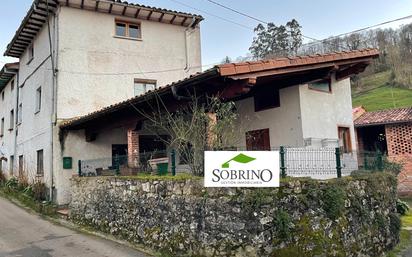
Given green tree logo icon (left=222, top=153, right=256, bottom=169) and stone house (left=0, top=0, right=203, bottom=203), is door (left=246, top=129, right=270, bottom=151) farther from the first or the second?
stone house (left=0, top=0, right=203, bottom=203)

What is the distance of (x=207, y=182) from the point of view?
759cm

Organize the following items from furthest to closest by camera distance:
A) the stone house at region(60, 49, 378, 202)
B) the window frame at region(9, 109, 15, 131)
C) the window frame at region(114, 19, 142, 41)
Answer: the window frame at region(9, 109, 15, 131) → the window frame at region(114, 19, 142, 41) → the stone house at region(60, 49, 378, 202)

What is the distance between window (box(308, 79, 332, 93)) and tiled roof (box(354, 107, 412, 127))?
340 inches

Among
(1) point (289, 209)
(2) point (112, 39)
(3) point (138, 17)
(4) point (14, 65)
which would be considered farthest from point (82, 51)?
(1) point (289, 209)

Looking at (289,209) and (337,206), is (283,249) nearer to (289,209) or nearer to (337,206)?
(289,209)

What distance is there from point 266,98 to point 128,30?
7842 mm

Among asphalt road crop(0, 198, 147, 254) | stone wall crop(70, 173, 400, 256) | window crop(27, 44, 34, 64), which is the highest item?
window crop(27, 44, 34, 64)

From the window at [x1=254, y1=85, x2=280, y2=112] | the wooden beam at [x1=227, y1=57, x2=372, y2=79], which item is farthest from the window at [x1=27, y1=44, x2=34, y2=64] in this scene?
the wooden beam at [x1=227, y1=57, x2=372, y2=79]

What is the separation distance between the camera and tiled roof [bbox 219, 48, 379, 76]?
8230 mm

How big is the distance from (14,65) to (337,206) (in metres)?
19.7

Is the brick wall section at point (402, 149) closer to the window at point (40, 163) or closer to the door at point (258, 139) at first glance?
the door at point (258, 139)

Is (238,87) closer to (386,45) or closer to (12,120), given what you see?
(12,120)

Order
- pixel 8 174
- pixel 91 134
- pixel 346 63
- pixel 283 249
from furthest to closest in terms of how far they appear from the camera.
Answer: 1. pixel 8 174
2. pixel 91 134
3. pixel 346 63
4. pixel 283 249

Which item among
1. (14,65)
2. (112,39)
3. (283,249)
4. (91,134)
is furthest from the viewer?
(14,65)
